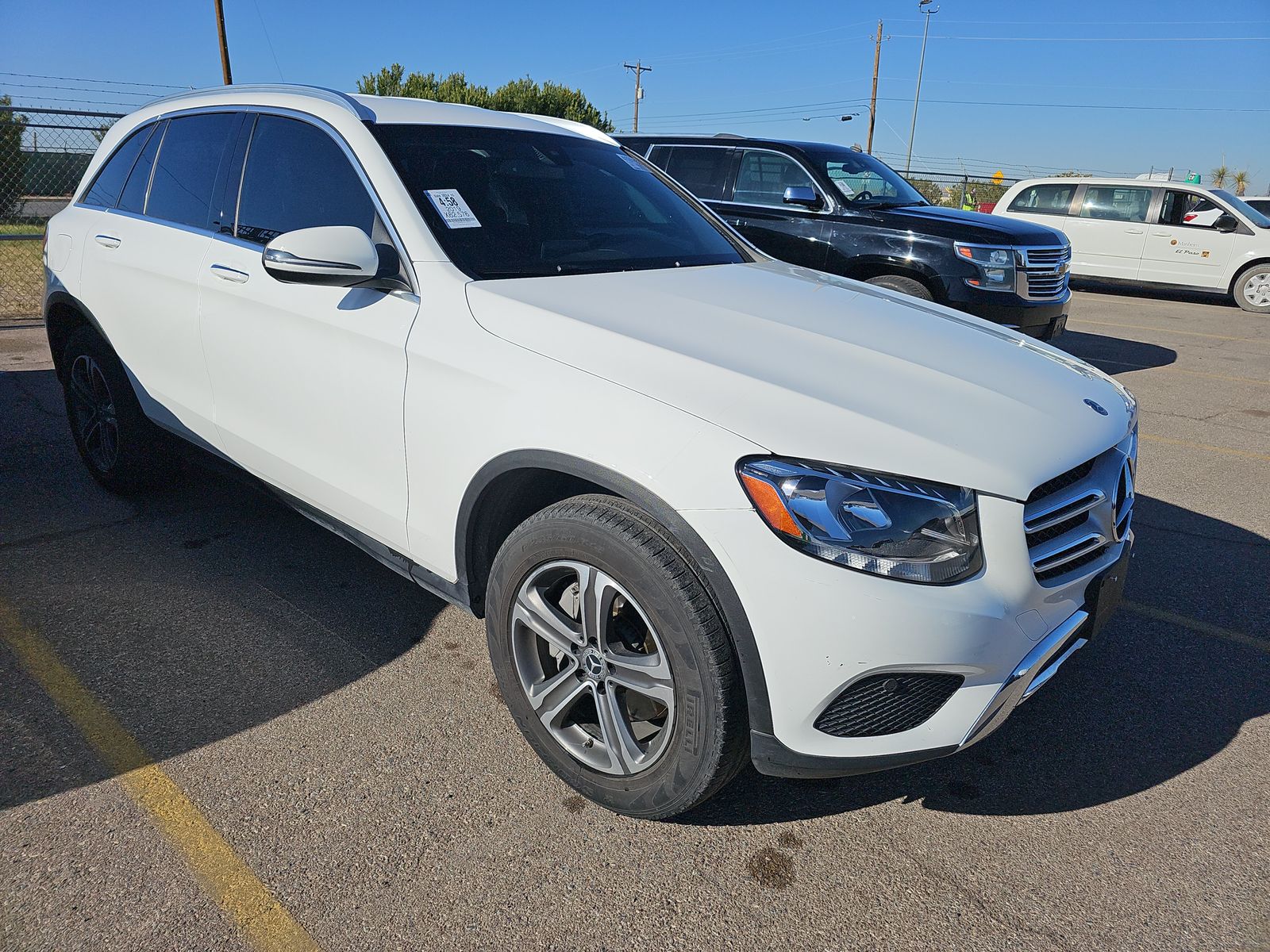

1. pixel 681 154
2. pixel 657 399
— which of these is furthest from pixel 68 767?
pixel 681 154

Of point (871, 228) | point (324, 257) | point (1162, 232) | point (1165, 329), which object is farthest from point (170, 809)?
point (1162, 232)

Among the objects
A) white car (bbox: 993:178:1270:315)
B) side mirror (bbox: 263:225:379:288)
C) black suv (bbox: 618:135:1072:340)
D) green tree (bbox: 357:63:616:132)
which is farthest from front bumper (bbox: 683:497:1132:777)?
green tree (bbox: 357:63:616:132)

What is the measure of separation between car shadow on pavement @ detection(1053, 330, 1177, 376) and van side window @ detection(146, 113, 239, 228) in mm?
7710

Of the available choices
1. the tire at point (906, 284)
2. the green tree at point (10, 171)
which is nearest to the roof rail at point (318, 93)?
the tire at point (906, 284)

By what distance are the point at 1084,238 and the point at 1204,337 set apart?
160 inches

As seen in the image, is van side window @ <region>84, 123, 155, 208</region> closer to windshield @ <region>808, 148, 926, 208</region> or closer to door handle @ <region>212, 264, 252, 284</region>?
door handle @ <region>212, 264, 252, 284</region>

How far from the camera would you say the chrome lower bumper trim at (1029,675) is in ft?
6.91

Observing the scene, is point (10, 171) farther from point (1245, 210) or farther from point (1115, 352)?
point (1245, 210)

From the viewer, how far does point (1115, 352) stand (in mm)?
9914

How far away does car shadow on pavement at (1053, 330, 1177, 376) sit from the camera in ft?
29.9

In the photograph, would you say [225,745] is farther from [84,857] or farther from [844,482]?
[844,482]

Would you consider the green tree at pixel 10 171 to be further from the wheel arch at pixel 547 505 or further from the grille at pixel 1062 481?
the grille at pixel 1062 481

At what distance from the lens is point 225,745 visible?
2705 mm

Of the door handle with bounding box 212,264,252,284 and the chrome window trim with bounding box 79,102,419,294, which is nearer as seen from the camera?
the chrome window trim with bounding box 79,102,419,294
